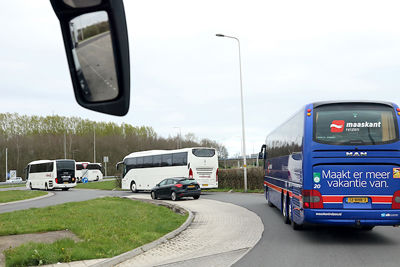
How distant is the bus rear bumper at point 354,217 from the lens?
9.79 metres

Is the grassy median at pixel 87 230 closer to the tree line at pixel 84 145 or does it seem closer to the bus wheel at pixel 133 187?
the bus wheel at pixel 133 187

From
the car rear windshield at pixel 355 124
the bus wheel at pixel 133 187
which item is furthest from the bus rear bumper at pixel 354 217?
the bus wheel at pixel 133 187

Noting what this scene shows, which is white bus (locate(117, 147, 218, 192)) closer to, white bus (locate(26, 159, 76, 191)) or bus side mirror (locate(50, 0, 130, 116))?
white bus (locate(26, 159, 76, 191))

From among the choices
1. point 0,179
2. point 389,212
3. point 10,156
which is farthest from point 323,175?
point 10,156

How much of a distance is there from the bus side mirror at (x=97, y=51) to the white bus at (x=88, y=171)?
6730cm

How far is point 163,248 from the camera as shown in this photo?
31.9ft

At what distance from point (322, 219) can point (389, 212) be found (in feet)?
4.87

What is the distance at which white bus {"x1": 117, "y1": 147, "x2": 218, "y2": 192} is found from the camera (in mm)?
29703

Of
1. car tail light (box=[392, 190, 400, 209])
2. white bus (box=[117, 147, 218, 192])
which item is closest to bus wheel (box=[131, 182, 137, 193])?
white bus (box=[117, 147, 218, 192])

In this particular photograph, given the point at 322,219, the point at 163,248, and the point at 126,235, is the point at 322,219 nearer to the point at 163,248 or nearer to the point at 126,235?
the point at 163,248

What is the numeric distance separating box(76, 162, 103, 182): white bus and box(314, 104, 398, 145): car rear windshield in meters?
60.8

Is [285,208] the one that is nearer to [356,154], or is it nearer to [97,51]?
[356,154]

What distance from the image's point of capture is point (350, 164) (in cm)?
1014

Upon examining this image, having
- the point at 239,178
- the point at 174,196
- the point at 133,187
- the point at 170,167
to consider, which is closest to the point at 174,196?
the point at 174,196
